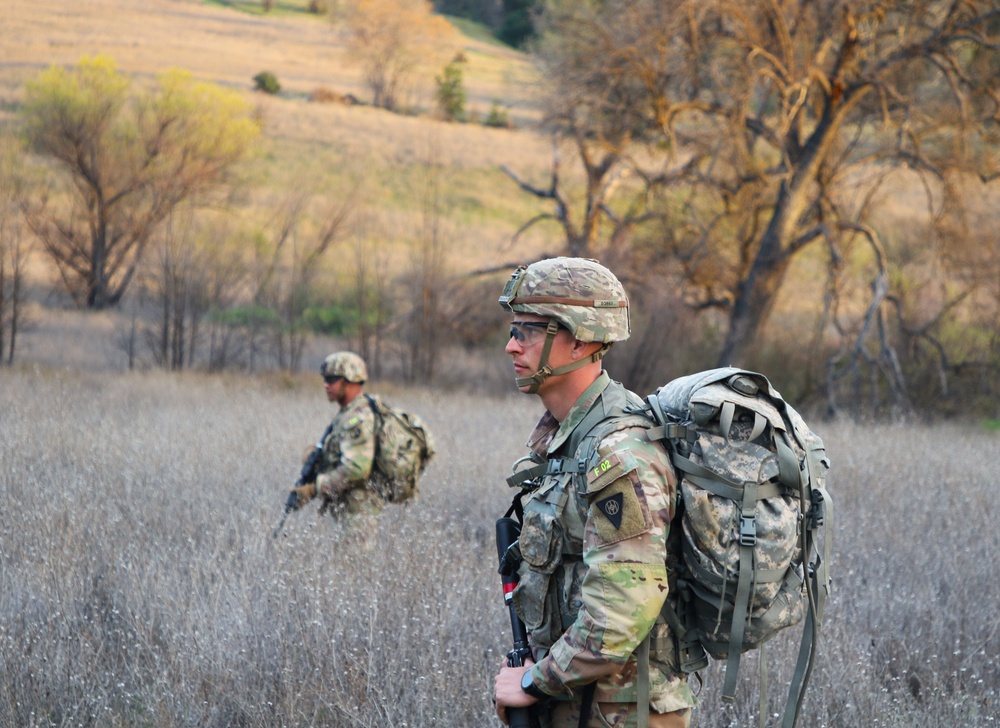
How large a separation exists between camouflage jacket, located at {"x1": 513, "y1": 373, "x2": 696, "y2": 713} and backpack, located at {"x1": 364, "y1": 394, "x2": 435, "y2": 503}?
3.17 metres

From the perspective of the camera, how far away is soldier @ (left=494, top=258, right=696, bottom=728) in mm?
1981

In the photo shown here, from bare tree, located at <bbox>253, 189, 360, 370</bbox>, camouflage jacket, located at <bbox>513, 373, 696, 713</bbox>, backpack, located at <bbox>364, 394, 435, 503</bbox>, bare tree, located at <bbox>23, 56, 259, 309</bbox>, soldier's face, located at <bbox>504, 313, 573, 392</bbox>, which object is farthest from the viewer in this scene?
bare tree, located at <bbox>23, 56, 259, 309</bbox>

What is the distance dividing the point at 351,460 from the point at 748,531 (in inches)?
139

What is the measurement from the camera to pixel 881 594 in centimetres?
510

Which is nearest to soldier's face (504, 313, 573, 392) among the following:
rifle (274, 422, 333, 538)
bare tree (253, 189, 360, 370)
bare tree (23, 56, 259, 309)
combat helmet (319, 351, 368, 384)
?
combat helmet (319, 351, 368, 384)

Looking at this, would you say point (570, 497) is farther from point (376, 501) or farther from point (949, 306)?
point (949, 306)

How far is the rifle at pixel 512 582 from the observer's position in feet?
7.43

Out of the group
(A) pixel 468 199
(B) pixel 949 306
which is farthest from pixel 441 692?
(A) pixel 468 199

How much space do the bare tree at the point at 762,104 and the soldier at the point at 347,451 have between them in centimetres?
907

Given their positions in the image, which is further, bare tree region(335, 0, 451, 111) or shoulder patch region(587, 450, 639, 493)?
bare tree region(335, 0, 451, 111)

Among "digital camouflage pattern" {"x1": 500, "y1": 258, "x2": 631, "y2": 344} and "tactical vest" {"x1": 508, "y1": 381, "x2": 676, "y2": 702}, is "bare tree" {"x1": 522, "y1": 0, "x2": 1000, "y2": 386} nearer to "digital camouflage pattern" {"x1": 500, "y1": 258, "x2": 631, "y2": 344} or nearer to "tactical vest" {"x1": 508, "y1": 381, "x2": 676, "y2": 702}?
"digital camouflage pattern" {"x1": 500, "y1": 258, "x2": 631, "y2": 344}

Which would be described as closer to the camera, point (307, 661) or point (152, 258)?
point (307, 661)

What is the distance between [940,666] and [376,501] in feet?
10.6

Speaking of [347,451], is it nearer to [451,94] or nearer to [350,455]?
[350,455]
